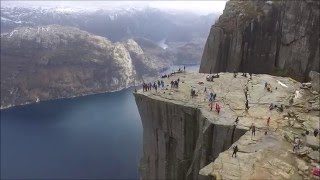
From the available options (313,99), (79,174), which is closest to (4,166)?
(79,174)

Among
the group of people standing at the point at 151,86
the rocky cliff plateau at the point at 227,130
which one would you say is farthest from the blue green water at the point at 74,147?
the rocky cliff plateau at the point at 227,130

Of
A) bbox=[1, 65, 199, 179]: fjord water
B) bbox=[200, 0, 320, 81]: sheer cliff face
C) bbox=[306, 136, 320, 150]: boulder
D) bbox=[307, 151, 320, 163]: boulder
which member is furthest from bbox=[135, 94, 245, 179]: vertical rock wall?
bbox=[1, 65, 199, 179]: fjord water

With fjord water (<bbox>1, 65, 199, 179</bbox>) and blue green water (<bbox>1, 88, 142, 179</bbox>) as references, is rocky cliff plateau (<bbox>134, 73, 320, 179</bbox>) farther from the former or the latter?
blue green water (<bbox>1, 88, 142, 179</bbox>)

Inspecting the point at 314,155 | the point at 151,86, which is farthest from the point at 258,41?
the point at 314,155

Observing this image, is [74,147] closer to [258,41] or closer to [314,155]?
[258,41]

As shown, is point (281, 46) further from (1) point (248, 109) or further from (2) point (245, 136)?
(2) point (245, 136)

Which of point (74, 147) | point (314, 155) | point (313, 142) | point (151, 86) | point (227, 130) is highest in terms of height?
point (151, 86)
